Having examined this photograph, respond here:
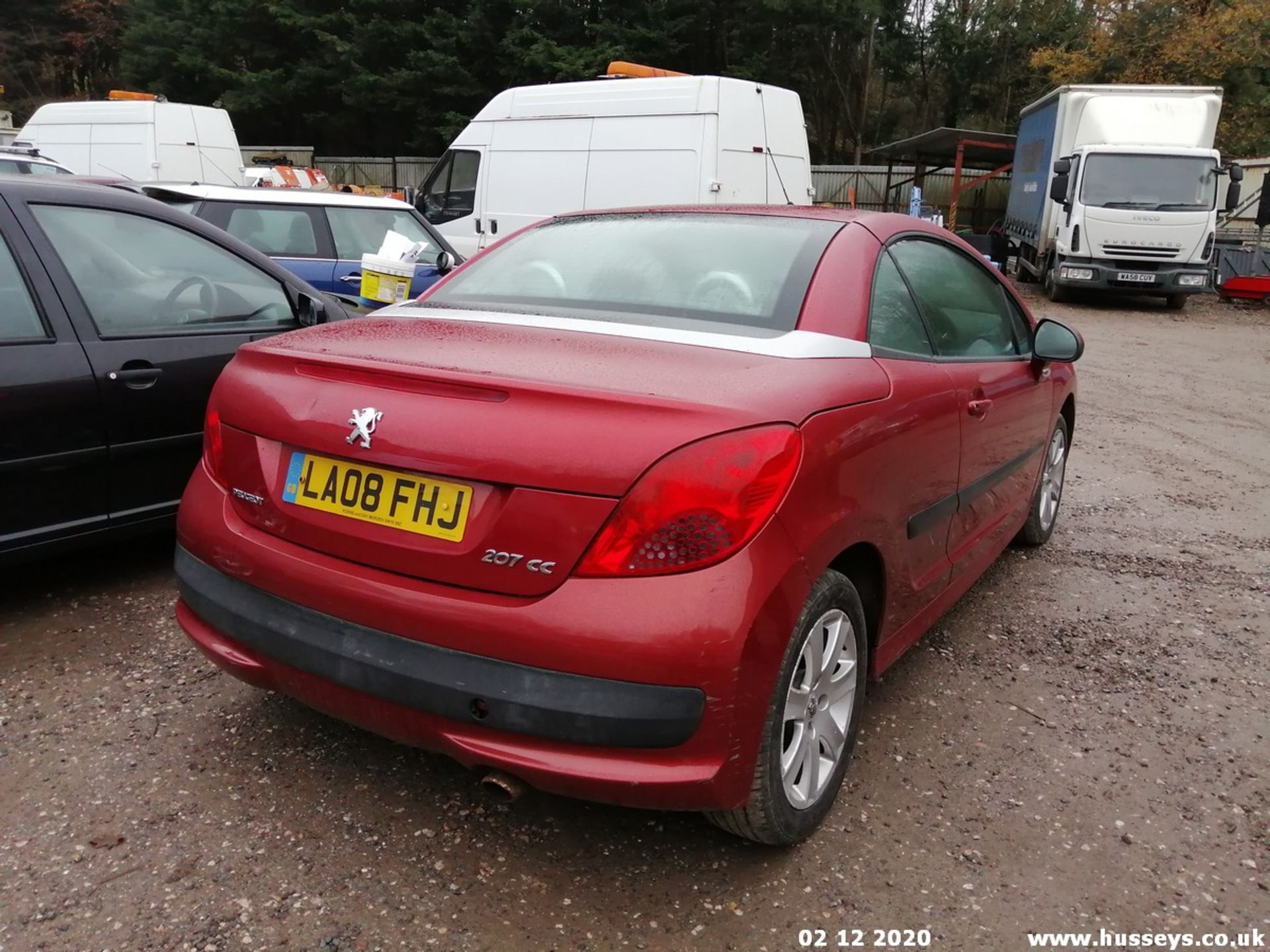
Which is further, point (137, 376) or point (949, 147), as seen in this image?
point (949, 147)

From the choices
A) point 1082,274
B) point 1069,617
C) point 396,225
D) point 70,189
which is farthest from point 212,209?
point 1082,274

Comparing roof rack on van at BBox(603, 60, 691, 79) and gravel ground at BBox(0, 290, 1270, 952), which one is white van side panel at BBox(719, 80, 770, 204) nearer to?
roof rack on van at BBox(603, 60, 691, 79)

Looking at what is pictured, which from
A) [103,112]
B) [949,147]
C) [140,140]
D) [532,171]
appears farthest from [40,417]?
[949,147]

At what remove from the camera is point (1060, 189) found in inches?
623

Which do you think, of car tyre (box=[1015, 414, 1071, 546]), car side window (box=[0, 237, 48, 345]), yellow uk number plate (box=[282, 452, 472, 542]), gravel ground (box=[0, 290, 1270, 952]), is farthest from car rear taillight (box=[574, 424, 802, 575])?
car tyre (box=[1015, 414, 1071, 546])

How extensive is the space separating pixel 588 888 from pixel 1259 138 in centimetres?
2991

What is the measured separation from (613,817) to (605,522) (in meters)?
A: 0.98

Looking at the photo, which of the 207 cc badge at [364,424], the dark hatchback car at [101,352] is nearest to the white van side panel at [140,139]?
the dark hatchback car at [101,352]

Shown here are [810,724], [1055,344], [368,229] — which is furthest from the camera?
[368,229]

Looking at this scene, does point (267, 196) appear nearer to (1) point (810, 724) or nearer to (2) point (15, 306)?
(2) point (15, 306)

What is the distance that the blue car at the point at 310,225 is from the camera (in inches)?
298

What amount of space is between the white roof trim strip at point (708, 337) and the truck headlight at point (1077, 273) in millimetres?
14828

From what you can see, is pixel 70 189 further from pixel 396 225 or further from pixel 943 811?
pixel 396 225
